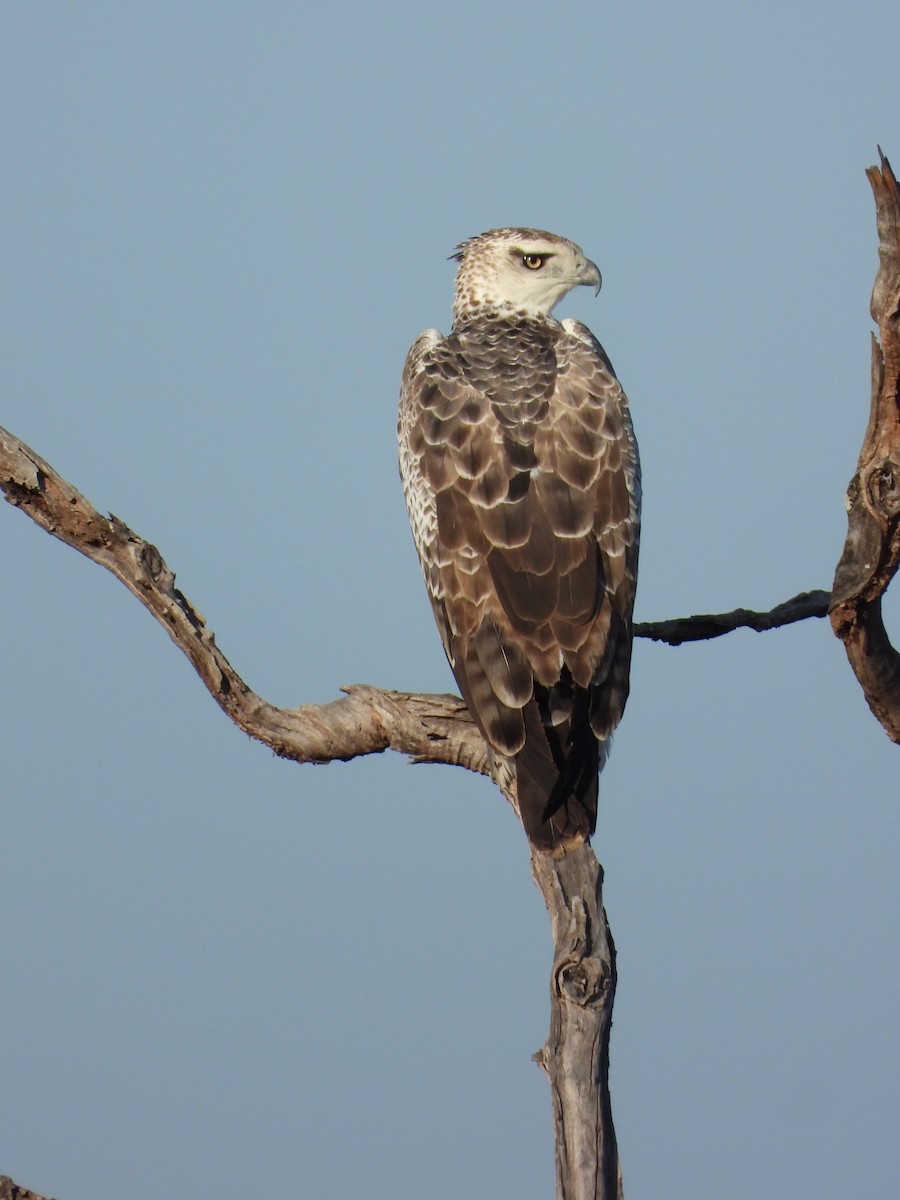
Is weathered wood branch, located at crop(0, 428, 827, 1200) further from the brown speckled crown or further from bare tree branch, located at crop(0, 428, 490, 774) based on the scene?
the brown speckled crown

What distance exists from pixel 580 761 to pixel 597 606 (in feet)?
2.87

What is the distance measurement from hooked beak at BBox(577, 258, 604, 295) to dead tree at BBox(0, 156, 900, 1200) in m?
2.50

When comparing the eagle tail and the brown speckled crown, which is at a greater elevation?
the brown speckled crown

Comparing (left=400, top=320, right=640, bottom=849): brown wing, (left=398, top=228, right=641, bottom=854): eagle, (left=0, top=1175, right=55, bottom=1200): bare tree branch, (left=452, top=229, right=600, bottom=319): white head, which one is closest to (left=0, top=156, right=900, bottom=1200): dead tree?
(left=0, top=1175, right=55, bottom=1200): bare tree branch

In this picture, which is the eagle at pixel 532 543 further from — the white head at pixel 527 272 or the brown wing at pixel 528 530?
the white head at pixel 527 272

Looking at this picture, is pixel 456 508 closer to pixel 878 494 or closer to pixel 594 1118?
pixel 878 494

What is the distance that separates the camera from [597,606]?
27.7ft

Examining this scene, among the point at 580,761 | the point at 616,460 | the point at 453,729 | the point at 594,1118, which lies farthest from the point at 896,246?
the point at 594,1118

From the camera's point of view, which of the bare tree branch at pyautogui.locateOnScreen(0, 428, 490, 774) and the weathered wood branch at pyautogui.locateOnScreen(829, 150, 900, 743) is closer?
the weathered wood branch at pyautogui.locateOnScreen(829, 150, 900, 743)

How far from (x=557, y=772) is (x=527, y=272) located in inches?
155

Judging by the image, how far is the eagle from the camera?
8180mm

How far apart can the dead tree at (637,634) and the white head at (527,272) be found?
2.49m

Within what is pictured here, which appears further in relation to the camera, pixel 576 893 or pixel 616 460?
pixel 616 460

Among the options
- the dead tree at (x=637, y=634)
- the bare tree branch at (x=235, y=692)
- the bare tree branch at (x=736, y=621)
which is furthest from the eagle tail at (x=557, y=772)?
the bare tree branch at (x=736, y=621)
